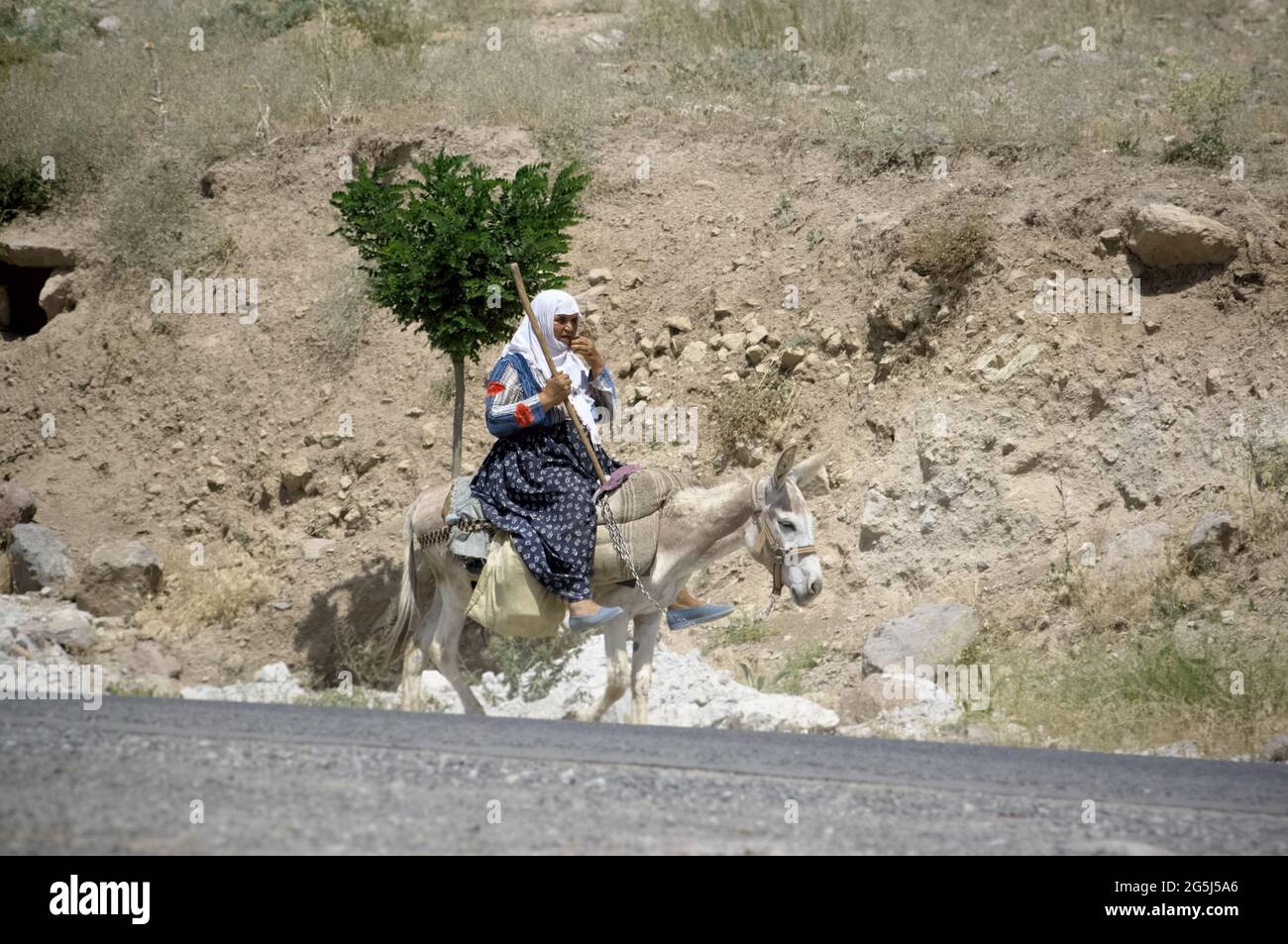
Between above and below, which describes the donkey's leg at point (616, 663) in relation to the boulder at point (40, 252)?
below

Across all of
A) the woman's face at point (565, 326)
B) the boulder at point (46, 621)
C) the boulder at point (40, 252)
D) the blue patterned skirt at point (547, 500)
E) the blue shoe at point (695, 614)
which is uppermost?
the boulder at point (40, 252)

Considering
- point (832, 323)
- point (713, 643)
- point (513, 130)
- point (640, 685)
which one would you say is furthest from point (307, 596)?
point (513, 130)

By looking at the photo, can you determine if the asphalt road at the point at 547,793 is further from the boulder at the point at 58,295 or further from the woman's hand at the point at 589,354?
the boulder at the point at 58,295

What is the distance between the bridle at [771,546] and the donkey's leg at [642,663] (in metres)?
0.91

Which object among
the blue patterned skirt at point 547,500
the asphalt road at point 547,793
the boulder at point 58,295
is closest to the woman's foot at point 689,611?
the blue patterned skirt at point 547,500

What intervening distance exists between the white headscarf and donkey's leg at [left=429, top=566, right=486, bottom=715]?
1490 mm

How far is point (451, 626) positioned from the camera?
9.91 metres

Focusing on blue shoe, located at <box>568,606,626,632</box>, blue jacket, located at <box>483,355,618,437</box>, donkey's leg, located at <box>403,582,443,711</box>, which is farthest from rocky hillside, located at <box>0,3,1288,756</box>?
blue jacket, located at <box>483,355,618,437</box>

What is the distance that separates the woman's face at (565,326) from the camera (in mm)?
9211

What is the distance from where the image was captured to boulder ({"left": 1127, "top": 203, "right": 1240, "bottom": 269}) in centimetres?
1215

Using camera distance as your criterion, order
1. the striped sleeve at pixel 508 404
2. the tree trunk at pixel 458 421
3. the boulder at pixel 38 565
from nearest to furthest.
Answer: the striped sleeve at pixel 508 404 < the tree trunk at pixel 458 421 < the boulder at pixel 38 565

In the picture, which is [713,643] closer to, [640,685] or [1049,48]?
[640,685]

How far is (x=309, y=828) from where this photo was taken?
14.3ft

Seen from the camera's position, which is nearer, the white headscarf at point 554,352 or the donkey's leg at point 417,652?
the white headscarf at point 554,352
